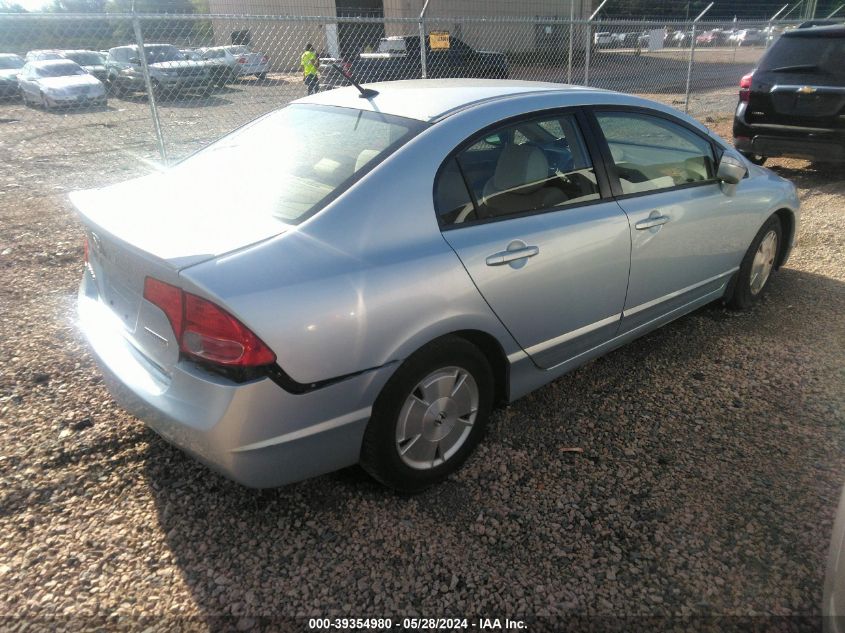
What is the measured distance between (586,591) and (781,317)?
304cm

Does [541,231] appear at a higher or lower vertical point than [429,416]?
higher

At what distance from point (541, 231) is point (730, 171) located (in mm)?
1641

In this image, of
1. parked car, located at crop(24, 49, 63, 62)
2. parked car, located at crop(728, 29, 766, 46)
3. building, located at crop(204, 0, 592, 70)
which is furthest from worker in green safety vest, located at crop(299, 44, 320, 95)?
parked car, located at crop(728, 29, 766, 46)

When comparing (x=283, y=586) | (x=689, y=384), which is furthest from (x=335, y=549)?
(x=689, y=384)

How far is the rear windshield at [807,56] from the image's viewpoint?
7.20 meters

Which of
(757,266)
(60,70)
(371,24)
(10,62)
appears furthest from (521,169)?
(10,62)

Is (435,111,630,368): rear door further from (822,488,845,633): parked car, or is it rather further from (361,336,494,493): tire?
(822,488,845,633): parked car

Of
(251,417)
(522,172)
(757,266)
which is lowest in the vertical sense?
(757,266)

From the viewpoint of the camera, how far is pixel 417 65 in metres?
12.7

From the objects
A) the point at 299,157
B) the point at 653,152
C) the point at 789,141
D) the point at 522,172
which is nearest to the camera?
the point at 299,157

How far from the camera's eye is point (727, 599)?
86.1 inches

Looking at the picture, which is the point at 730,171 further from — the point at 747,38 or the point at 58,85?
the point at 747,38

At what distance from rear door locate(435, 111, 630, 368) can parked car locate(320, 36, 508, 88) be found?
7826 millimetres

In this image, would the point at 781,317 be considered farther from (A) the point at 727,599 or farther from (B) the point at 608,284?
(A) the point at 727,599
